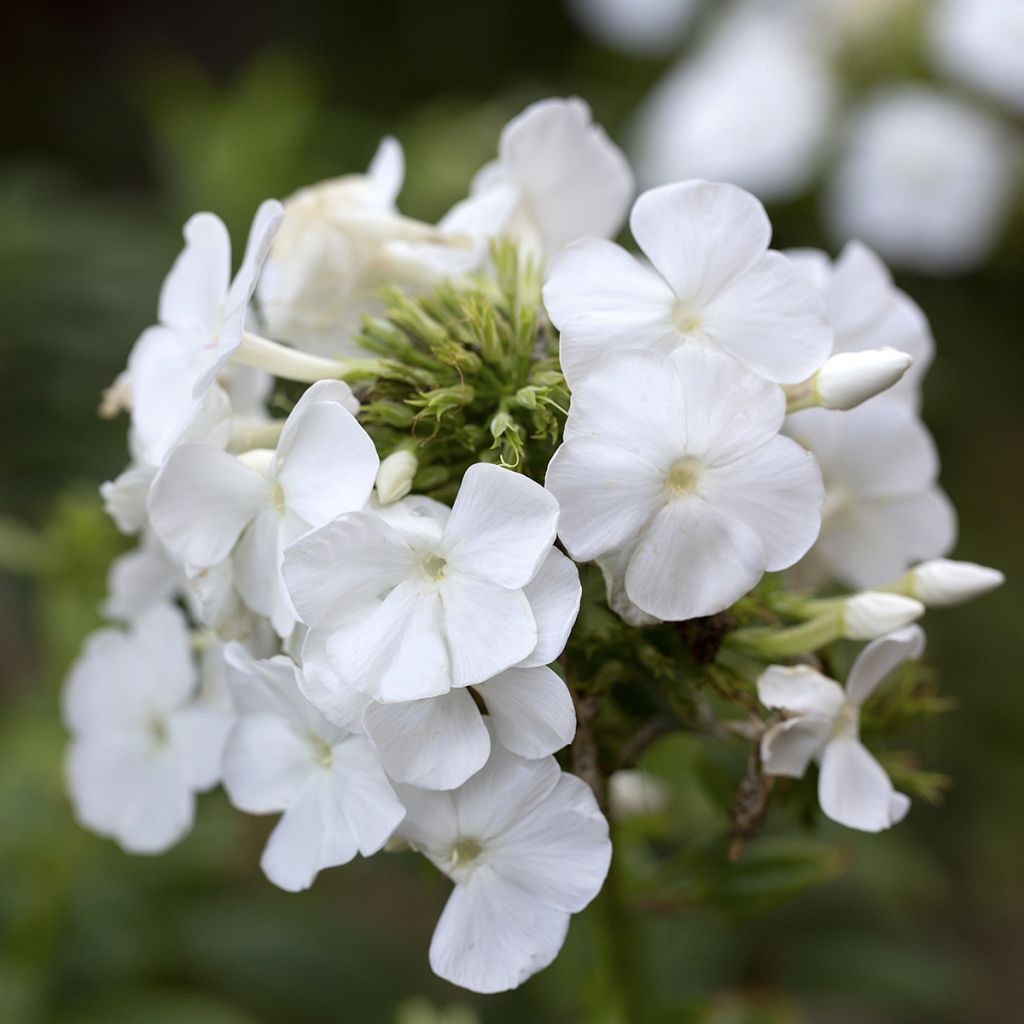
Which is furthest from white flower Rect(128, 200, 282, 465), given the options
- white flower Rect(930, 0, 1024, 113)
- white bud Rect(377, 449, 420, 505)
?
white flower Rect(930, 0, 1024, 113)

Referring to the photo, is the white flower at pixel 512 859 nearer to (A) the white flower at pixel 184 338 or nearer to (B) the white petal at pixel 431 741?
(B) the white petal at pixel 431 741

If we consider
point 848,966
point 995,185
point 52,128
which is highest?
point 995,185

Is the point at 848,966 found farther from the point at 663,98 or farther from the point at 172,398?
the point at 663,98

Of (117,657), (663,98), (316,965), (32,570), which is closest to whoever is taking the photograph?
(117,657)

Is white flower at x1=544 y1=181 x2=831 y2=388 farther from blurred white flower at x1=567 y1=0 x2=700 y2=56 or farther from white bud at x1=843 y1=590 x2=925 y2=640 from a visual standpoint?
blurred white flower at x1=567 y1=0 x2=700 y2=56

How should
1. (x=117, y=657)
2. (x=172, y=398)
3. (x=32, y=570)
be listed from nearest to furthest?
1. (x=172, y=398)
2. (x=117, y=657)
3. (x=32, y=570)

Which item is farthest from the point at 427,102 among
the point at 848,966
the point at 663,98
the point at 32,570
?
the point at 848,966
